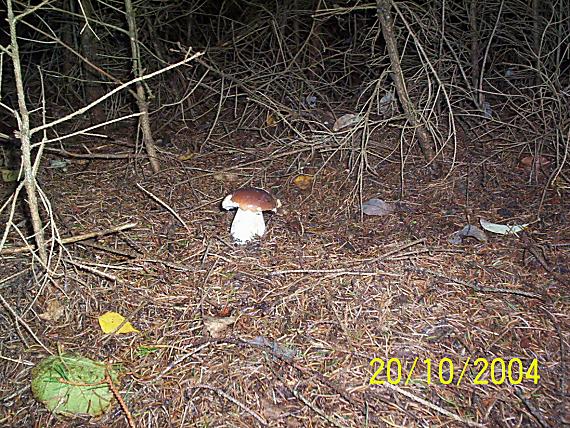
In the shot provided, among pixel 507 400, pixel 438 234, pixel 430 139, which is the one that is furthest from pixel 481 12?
pixel 507 400

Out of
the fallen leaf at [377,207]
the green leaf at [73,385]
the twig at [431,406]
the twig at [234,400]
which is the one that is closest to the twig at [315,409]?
the twig at [234,400]

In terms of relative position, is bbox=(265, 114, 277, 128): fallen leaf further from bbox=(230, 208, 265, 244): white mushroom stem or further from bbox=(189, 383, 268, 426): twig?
bbox=(189, 383, 268, 426): twig

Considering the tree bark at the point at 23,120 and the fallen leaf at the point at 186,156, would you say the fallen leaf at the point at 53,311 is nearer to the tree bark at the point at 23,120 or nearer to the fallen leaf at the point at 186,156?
the tree bark at the point at 23,120

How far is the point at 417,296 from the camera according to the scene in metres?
2.37

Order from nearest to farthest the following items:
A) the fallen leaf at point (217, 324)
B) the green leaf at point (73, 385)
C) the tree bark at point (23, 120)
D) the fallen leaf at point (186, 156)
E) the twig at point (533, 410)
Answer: the twig at point (533, 410), the green leaf at point (73, 385), the tree bark at point (23, 120), the fallen leaf at point (217, 324), the fallen leaf at point (186, 156)

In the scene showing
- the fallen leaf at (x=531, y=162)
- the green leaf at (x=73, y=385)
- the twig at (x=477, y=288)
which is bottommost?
the fallen leaf at (x=531, y=162)

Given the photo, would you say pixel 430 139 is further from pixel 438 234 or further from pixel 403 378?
pixel 403 378

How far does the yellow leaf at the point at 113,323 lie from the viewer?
2.19 meters

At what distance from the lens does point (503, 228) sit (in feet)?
9.40

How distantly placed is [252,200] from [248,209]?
0.06 metres

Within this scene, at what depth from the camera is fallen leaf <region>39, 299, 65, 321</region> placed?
89.7 inches

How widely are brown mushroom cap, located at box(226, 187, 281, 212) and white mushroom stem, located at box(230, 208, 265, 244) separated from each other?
0.11 m

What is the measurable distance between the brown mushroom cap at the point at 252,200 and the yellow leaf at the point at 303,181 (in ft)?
2.39

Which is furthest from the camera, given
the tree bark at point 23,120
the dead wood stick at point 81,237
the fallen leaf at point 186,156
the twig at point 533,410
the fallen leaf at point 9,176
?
the fallen leaf at point 186,156
